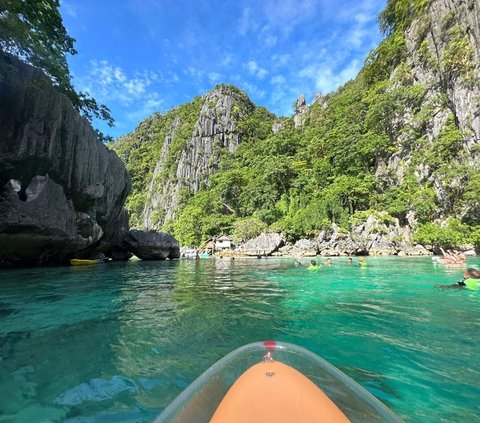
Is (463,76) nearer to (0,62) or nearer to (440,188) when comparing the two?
(440,188)

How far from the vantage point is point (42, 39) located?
14617mm

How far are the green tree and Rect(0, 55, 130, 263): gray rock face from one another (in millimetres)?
993

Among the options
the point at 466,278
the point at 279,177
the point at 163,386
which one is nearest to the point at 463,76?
the point at 279,177

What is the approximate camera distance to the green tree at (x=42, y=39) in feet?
35.8

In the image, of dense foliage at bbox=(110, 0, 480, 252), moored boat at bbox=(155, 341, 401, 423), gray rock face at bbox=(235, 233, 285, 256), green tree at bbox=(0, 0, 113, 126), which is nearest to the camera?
moored boat at bbox=(155, 341, 401, 423)

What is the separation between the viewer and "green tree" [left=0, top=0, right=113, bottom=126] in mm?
10914

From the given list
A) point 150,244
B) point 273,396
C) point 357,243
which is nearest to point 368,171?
point 357,243

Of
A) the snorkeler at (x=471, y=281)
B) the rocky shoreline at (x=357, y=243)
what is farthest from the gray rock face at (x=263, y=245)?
the snorkeler at (x=471, y=281)

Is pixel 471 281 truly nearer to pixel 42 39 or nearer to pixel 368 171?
pixel 42 39

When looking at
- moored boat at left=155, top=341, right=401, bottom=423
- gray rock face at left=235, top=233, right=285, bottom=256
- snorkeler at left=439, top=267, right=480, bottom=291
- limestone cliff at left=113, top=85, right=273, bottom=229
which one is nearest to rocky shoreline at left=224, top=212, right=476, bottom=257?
gray rock face at left=235, top=233, right=285, bottom=256

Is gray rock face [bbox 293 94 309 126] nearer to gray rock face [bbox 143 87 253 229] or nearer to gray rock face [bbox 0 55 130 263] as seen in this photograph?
gray rock face [bbox 143 87 253 229]

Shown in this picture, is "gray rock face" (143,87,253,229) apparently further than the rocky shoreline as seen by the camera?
A: Yes

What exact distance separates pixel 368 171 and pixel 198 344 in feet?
137

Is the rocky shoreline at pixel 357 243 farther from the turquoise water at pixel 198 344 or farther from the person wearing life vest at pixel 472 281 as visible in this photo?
the turquoise water at pixel 198 344
